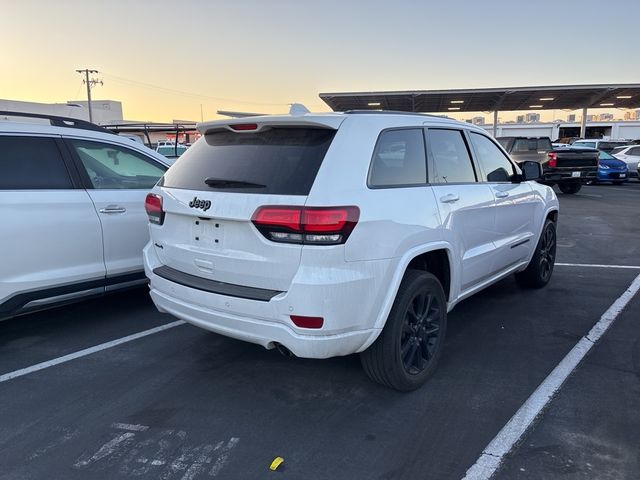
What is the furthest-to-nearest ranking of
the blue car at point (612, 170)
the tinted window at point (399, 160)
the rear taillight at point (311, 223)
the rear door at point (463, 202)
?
1. the blue car at point (612, 170)
2. the rear door at point (463, 202)
3. the tinted window at point (399, 160)
4. the rear taillight at point (311, 223)

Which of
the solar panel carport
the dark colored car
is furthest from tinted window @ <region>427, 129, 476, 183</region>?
the solar panel carport

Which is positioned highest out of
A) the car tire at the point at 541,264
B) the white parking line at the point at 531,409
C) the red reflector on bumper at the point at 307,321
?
the red reflector on bumper at the point at 307,321

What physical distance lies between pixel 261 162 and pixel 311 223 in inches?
24.9

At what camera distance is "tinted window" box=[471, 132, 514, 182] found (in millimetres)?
4591

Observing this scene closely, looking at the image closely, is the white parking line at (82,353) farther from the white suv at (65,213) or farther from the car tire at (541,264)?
the car tire at (541,264)

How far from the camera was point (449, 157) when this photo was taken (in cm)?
410

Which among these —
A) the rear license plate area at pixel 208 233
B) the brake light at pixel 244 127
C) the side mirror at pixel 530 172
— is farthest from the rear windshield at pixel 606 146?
the rear license plate area at pixel 208 233

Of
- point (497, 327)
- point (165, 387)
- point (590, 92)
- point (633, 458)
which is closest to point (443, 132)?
point (497, 327)

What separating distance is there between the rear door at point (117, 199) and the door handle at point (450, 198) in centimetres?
287

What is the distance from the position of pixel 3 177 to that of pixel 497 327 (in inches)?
174

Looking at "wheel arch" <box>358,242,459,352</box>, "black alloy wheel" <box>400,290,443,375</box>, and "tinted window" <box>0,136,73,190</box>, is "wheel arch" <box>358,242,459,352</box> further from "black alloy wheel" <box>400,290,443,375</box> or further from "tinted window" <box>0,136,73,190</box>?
"tinted window" <box>0,136,73,190</box>

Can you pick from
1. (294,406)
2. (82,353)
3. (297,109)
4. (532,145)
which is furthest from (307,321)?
(532,145)

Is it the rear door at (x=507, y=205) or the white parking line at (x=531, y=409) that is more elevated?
the rear door at (x=507, y=205)

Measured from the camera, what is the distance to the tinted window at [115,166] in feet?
15.6
